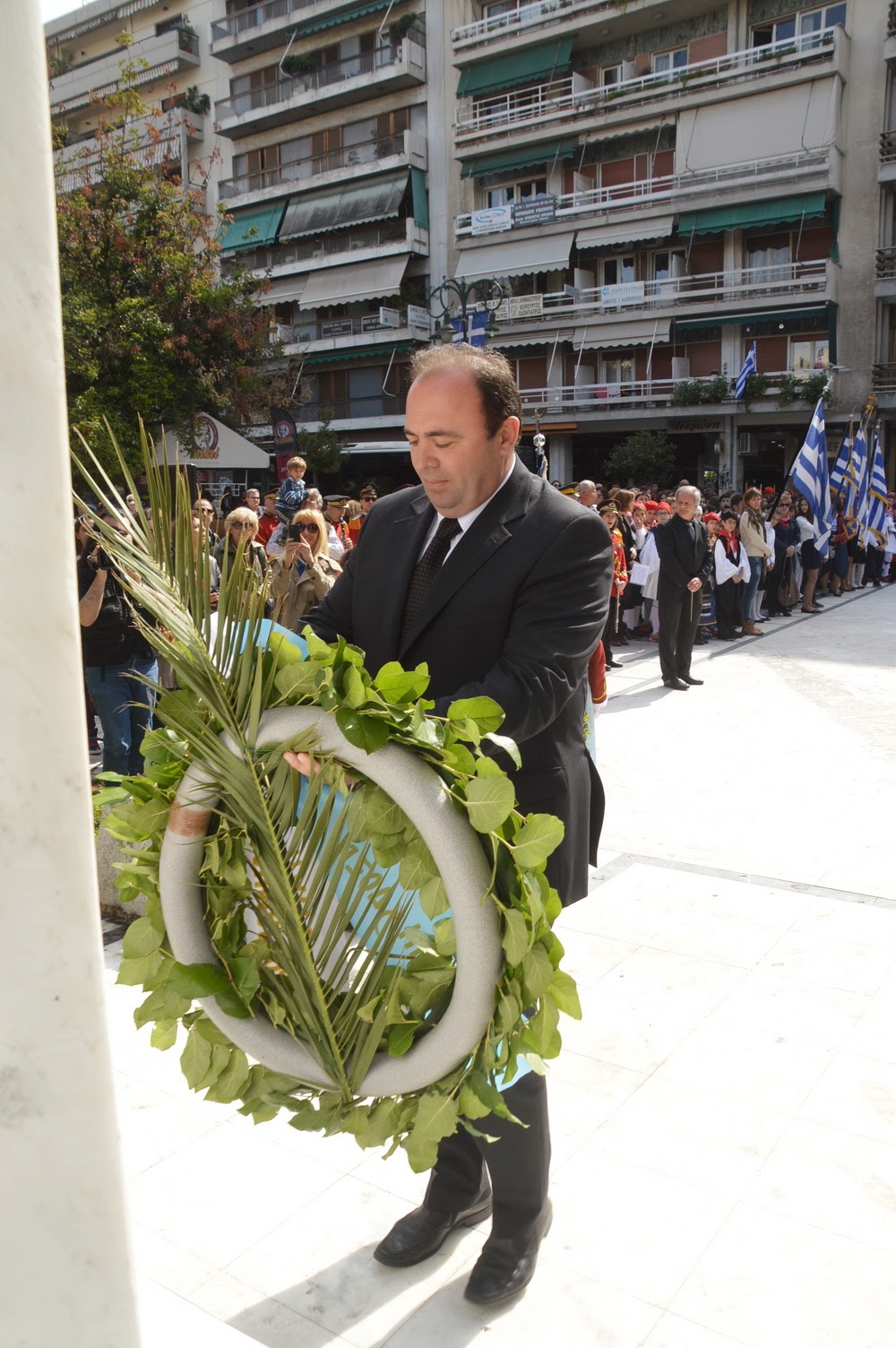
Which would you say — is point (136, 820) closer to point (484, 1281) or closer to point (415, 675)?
point (415, 675)

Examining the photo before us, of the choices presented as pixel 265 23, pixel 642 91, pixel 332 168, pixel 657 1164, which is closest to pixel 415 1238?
pixel 657 1164

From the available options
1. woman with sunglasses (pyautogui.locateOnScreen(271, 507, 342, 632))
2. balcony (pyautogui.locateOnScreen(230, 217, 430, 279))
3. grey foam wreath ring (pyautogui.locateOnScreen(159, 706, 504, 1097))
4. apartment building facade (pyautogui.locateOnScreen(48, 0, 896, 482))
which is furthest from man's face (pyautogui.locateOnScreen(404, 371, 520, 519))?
balcony (pyautogui.locateOnScreen(230, 217, 430, 279))

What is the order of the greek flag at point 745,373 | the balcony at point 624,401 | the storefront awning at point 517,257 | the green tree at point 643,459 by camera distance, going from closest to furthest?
the greek flag at point 745,373 < the balcony at point 624,401 < the green tree at point 643,459 < the storefront awning at point 517,257

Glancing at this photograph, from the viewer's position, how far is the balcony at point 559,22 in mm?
32594

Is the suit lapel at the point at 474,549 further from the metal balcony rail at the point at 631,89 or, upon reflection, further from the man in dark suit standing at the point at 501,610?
the metal balcony rail at the point at 631,89

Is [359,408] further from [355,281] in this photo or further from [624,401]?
[624,401]

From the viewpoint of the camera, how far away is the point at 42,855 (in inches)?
45.8

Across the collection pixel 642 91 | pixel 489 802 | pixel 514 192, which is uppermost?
pixel 642 91

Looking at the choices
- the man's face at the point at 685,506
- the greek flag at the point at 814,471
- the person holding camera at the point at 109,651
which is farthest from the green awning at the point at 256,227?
the person holding camera at the point at 109,651

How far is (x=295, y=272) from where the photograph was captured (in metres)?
40.6

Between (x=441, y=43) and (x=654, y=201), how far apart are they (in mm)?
10642

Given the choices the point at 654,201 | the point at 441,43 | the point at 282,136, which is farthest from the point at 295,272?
the point at 654,201

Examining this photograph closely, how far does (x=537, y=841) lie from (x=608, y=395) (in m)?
34.6

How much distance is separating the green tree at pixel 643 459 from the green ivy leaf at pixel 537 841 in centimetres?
3201
